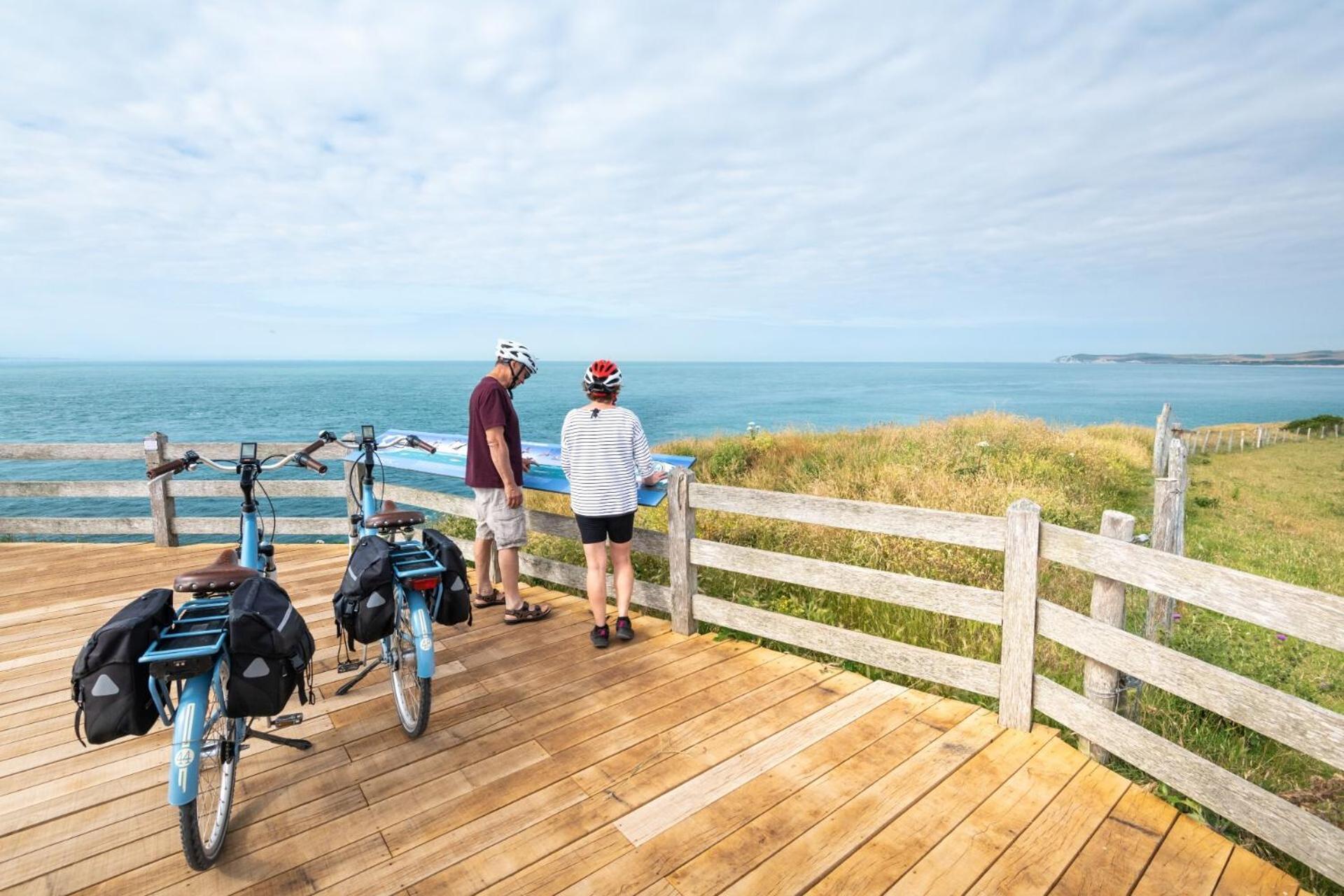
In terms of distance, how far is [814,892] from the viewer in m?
2.72

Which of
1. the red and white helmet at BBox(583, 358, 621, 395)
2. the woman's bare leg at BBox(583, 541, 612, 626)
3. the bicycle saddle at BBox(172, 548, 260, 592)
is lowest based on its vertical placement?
the woman's bare leg at BBox(583, 541, 612, 626)

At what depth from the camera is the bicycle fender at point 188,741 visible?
269 cm

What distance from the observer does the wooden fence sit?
A: 9.16 feet

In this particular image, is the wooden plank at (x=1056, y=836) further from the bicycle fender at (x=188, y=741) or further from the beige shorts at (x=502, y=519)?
the beige shorts at (x=502, y=519)

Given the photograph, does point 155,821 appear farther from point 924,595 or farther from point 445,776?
point 924,595

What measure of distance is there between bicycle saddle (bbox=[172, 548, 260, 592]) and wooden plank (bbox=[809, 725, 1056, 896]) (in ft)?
9.02

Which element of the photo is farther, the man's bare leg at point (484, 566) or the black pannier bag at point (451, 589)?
the man's bare leg at point (484, 566)

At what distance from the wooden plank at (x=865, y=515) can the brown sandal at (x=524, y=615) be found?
1681mm

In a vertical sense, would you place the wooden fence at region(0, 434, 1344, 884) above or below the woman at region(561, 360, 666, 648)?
below

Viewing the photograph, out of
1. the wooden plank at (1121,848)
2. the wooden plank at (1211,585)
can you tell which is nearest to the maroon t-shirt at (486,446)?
the wooden plank at (1211,585)

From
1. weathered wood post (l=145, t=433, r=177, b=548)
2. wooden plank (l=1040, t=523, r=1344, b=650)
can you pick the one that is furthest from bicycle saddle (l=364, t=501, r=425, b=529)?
weathered wood post (l=145, t=433, r=177, b=548)

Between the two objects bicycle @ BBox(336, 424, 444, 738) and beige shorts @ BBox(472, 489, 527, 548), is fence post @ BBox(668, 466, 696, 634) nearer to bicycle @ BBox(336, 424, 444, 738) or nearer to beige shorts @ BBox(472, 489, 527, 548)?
beige shorts @ BBox(472, 489, 527, 548)

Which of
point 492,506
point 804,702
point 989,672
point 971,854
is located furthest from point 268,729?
point 989,672

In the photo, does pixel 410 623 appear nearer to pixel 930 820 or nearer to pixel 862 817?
pixel 862 817
